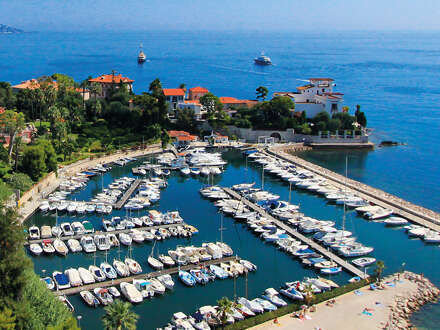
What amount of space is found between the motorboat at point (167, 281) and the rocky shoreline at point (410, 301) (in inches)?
586

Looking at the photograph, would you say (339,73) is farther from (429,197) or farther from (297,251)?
(297,251)

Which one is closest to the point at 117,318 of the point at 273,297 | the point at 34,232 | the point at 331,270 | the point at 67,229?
the point at 273,297

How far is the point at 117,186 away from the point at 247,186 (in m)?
14.9

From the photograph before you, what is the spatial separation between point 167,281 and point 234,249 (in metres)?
8.46

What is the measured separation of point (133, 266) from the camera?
3959cm

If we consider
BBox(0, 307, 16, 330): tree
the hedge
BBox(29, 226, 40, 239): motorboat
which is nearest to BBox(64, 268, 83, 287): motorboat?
BBox(29, 226, 40, 239): motorboat

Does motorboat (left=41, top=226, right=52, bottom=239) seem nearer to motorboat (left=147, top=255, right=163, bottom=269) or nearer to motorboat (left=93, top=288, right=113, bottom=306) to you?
motorboat (left=147, top=255, right=163, bottom=269)

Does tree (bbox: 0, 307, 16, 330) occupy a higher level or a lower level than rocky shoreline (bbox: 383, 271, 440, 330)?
higher

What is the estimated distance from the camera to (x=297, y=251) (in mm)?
43531

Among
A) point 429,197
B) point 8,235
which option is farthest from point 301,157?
point 8,235

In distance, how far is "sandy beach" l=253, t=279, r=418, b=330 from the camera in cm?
3231

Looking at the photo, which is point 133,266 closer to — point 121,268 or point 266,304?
point 121,268

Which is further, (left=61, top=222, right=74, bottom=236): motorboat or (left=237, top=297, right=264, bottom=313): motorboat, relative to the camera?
(left=61, top=222, right=74, bottom=236): motorboat

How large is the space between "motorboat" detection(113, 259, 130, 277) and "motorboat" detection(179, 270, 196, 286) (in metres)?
4.01
